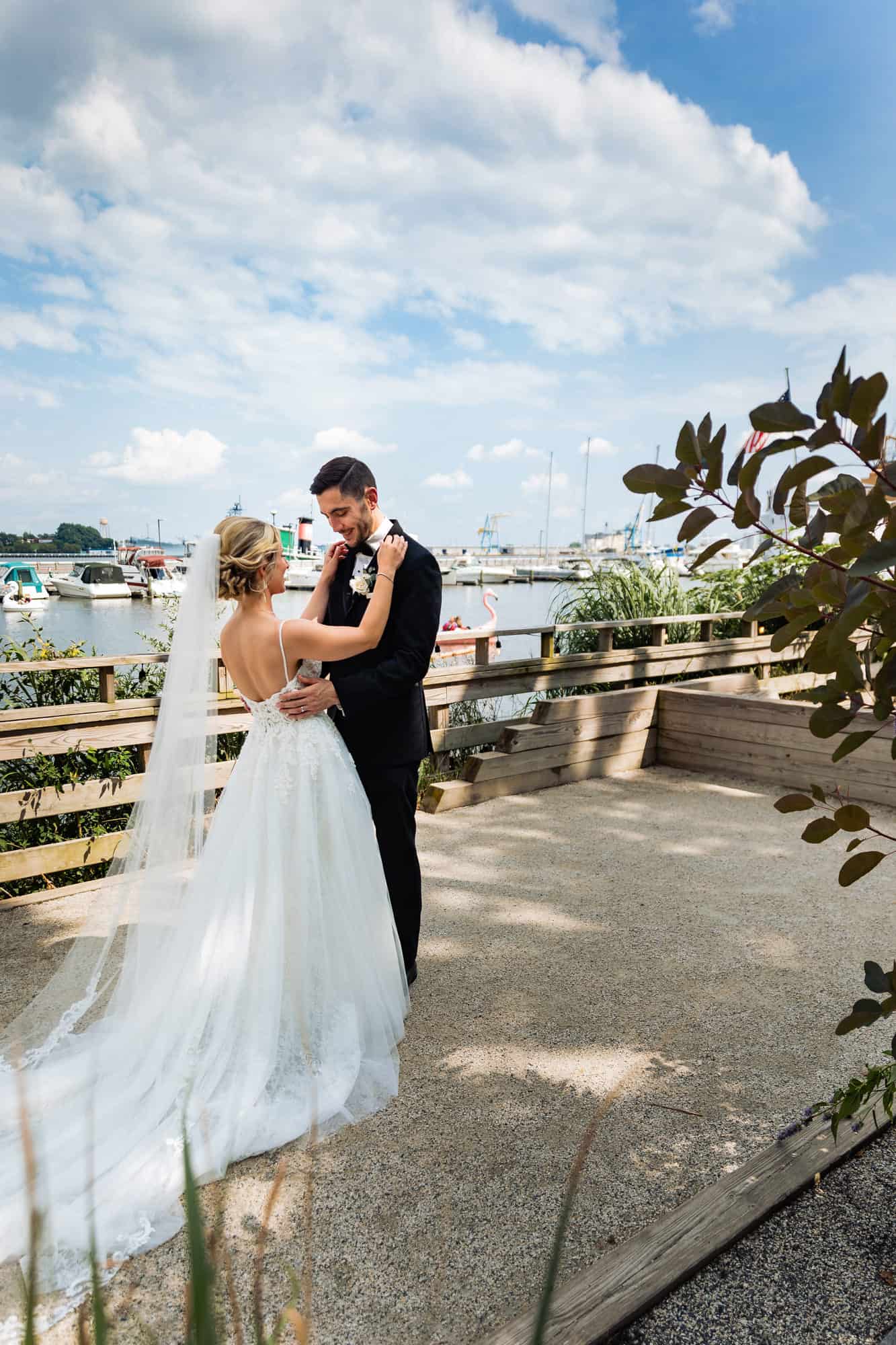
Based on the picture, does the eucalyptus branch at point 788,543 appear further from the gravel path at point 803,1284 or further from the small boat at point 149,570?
the small boat at point 149,570

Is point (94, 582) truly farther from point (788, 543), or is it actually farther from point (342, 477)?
point (788, 543)

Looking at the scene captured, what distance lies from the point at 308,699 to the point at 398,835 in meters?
0.64

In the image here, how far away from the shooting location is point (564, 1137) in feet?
8.16

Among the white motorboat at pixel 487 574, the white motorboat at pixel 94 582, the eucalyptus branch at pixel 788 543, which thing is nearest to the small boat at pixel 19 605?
the eucalyptus branch at pixel 788 543

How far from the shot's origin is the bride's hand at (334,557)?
3410mm

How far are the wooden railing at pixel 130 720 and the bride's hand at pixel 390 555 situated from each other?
2.46 feet

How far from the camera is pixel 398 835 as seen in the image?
3348mm

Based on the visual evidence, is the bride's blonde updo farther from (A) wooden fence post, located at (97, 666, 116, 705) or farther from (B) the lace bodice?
(A) wooden fence post, located at (97, 666, 116, 705)

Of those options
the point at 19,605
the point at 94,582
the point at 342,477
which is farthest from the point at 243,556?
the point at 94,582

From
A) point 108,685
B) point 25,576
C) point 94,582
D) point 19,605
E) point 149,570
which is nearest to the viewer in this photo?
point 108,685

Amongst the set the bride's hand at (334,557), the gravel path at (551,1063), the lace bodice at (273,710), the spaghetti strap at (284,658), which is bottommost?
the gravel path at (551,1063)

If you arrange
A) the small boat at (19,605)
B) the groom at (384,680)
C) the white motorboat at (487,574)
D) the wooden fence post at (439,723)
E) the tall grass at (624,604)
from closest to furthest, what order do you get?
the groom at (384,680), the small boat at (19,605), the wooden fence post at (439,723), the tall grass at (624,604), the white motorboat at (487,574)

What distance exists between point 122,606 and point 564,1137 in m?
5.47

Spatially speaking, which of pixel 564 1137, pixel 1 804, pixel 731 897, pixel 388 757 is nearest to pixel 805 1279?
pixel 564 1137
